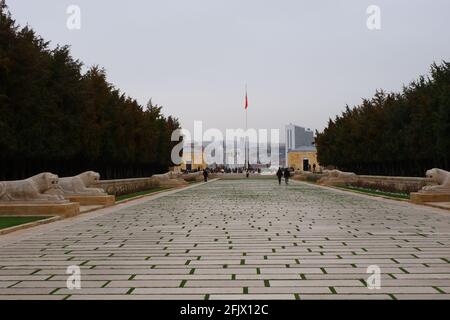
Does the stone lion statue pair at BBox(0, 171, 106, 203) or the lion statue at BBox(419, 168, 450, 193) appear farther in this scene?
the lion statue at BBox(419, 168, 450, 193)

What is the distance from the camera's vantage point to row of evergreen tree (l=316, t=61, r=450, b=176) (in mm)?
30156

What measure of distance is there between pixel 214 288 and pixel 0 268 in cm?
365

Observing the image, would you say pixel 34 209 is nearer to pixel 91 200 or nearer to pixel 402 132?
pixel 91 200

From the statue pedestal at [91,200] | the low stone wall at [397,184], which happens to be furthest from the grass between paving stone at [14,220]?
the low stone wall at [397,184]

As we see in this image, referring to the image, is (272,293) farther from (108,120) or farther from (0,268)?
(108,120)

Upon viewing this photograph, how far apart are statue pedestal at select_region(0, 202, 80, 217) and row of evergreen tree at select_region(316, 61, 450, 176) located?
21456mm

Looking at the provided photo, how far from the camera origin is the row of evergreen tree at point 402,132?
30.2 m

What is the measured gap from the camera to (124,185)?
32375 mm

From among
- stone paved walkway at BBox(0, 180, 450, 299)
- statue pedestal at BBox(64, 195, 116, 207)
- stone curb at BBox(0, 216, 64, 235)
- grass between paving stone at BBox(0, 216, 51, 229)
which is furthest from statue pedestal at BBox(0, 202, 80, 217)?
statue pedestal at BBox(64, 195, 116, 207)

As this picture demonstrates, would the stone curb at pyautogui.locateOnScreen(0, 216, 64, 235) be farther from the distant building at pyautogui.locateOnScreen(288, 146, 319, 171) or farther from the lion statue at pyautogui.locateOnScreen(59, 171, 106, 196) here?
the distant building at pyautogui.locateOnScreen(288, 146, 319, 171)

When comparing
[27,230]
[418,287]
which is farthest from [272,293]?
[27,230]

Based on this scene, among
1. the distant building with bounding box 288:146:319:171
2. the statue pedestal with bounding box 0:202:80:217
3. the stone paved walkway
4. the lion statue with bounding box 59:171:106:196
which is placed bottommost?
the stone paved walkway

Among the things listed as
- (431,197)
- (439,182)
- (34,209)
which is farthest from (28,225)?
(439,182)

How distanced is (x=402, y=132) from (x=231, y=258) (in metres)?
31.9
